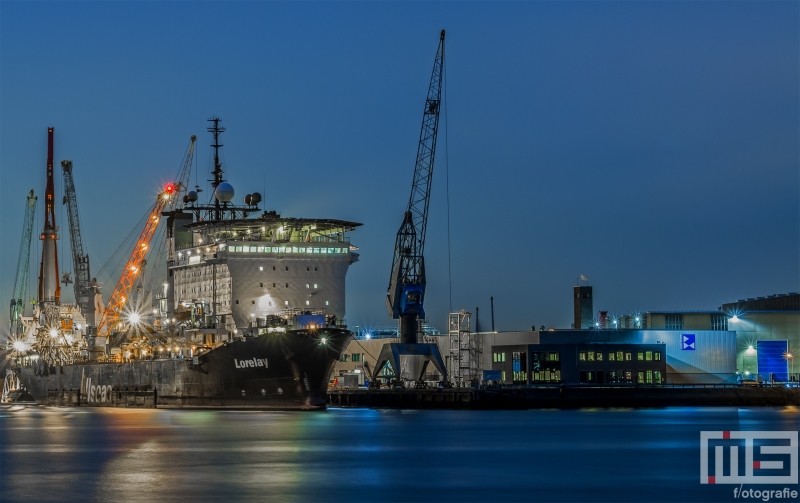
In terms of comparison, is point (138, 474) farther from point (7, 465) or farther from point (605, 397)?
point (605, 397)

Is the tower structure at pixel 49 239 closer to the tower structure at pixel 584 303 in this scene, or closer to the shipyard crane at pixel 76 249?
the shipyard crane at pixel 76 249

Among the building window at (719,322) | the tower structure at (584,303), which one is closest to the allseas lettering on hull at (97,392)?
the tower structure at (584,303)

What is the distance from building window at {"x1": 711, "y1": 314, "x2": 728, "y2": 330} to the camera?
9106 centimetres

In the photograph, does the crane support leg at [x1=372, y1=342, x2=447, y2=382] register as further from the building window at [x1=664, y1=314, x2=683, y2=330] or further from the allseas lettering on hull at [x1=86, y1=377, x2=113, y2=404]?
the building window at [x1=664, y1=314, x2=683, y2=330]

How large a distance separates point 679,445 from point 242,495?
2057 cm

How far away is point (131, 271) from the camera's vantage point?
97.6 metres

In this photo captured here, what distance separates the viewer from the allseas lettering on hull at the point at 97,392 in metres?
84.9

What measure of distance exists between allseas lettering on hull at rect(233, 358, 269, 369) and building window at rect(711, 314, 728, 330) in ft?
128

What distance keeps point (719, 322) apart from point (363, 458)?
56.9 metres

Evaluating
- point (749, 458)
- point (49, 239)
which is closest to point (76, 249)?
point (49, 239)

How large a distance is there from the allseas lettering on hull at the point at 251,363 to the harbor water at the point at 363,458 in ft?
9.70

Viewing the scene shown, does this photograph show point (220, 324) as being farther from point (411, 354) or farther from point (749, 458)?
point (749, 458)

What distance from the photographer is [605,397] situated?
78.4m

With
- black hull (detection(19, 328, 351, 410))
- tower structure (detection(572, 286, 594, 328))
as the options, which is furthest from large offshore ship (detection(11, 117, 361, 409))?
tower structure (detection(572, 286, 594, 328))
